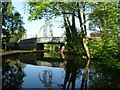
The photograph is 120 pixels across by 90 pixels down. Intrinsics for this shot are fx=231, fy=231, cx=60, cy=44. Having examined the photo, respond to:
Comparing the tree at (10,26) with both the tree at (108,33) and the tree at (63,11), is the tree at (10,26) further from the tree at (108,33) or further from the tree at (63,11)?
the tree at (108,33)

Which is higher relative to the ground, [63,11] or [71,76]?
[63,11]

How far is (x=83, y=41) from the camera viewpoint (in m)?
17.4

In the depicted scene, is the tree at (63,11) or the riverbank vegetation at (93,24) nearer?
the riverbank vegetation at (93,24)

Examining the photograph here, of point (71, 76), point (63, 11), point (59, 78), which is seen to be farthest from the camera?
point (63, 11)

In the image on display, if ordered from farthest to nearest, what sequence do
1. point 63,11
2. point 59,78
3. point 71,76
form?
point 63,11 < point 71,76 < point 59,78

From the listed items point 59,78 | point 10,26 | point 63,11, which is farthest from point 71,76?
point 10,26

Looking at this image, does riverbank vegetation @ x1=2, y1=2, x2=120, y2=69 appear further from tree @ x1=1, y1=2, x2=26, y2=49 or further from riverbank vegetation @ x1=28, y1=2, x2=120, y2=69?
tree @ x1=1, y1=2, x2=26, y2=49

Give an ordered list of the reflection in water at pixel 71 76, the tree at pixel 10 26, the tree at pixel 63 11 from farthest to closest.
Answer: the tree at pixel 10 26, the tree at pixel 63 11, the reflection in water at pixel 71 76

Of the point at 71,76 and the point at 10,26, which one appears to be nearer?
the point at 71,76

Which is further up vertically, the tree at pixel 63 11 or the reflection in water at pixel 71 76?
the tree at pixel 63 11

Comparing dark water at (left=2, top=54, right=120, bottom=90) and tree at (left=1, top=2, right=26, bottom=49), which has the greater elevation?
tree at (left=1, top=2, right=26, bottom=49)

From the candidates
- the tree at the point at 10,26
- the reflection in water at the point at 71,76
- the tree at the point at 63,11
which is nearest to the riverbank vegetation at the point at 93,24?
the tree at the point at 63,11

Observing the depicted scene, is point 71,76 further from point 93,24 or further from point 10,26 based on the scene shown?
point 10,26

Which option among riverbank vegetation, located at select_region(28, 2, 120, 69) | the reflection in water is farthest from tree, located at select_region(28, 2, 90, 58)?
the reflection in water
